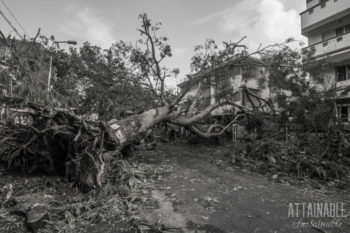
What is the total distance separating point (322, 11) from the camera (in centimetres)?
1192

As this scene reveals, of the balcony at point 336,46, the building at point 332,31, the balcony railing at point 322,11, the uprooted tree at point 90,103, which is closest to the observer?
the uprooted tree at point 90,103

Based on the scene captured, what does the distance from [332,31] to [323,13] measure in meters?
1.31

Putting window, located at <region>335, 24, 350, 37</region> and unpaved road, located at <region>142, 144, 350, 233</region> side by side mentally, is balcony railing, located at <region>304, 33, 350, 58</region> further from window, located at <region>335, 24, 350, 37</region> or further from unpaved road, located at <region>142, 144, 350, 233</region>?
unpaved road, located at <region>142, 144, 350, 233</region>

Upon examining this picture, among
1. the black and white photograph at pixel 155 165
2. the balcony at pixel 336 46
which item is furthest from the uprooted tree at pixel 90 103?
the balcony at pixel 336 46

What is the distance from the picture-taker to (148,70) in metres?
9.57

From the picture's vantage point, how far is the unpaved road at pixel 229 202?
2566 mm

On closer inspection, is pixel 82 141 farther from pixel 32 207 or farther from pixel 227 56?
pixel 227 56

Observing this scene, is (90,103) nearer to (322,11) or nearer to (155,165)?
(155,165)

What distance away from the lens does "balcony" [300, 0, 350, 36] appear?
36.3ft

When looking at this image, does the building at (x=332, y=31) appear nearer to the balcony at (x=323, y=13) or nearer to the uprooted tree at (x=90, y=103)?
the balcony at (x=323, y=13)

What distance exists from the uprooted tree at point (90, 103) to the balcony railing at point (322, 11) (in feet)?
21.5

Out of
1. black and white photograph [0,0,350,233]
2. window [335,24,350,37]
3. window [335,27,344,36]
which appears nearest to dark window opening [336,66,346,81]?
window [335,24,350,37]

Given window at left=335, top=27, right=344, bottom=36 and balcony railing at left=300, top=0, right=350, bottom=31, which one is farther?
window at left=335, top=27, right=344, bottom=36

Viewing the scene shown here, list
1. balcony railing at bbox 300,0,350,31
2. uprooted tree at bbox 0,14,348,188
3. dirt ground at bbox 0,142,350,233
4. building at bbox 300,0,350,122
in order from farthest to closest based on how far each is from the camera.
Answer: balcony railing at bbox 300,0,350,31 → building at bbox 300,0,350,122 → uprooted tree at bbox 0,14,348,188 → dirt ground at bbox 0,142,350,233
